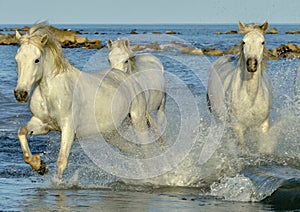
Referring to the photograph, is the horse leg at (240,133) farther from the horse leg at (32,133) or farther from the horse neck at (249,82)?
the horse leg at (32,133)

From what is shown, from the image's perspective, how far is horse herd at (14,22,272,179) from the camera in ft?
23.6

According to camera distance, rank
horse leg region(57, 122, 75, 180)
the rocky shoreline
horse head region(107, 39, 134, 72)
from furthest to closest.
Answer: the rocky shoreline
horse head region(107, 39, 134, 72)
horse leg region(57, 122, 75, 180)

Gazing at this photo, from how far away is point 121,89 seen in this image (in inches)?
337

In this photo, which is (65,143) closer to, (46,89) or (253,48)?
(46,89)

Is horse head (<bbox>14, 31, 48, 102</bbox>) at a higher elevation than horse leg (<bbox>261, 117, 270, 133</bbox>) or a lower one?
Result: higher

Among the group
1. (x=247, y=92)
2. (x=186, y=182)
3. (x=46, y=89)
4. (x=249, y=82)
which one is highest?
(x=46, y=89)

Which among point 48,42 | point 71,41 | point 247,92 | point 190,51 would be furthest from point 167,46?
point 48,42

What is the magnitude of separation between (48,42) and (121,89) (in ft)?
5.00

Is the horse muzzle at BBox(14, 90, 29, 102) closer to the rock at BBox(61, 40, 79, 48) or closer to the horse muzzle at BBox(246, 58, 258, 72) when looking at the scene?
the horse muzzle at BBox(246, 58, 258, 72)

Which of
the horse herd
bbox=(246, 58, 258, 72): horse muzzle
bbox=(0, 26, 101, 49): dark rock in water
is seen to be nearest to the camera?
the horse herd

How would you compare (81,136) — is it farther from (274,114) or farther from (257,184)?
(274,114)

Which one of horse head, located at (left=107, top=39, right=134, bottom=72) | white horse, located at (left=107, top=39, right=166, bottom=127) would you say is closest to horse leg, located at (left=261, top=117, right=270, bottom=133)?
white horse, located at (left=107, top=39, right=166, bottom=127)

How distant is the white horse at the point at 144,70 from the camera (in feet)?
31.2

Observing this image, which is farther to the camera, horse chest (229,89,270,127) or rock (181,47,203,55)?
rock (181,47,203,55)
